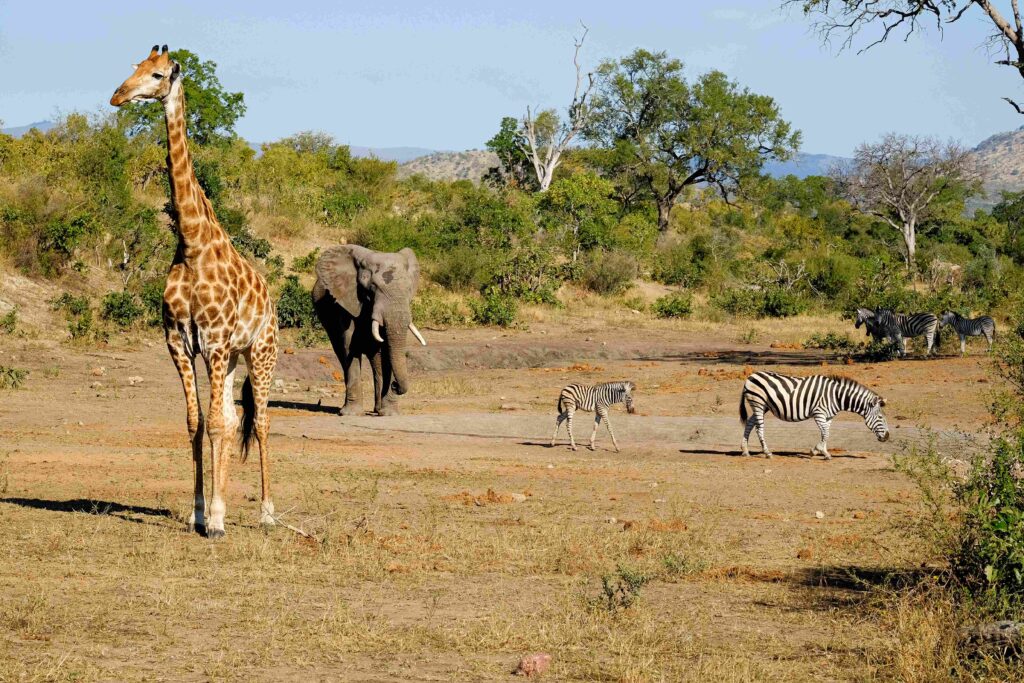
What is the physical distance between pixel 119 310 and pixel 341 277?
8685mm

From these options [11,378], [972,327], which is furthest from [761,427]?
[972,327]

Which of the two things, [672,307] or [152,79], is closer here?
[152,79]

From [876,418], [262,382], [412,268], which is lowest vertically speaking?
[876,418]

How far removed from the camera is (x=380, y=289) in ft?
64.2

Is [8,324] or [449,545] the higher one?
[8,324]

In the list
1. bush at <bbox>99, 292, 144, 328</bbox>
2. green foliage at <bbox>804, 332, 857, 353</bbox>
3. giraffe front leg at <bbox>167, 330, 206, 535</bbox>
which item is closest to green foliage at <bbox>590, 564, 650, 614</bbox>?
giraffe front leg at <bbox>167, 330, 206, 535</bbox>

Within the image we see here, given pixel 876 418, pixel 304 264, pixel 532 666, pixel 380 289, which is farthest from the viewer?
pixel 304 264

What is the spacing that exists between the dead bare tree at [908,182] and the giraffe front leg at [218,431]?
47.4m

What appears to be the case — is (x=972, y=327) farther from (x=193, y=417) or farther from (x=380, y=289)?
(x=193, y=417)

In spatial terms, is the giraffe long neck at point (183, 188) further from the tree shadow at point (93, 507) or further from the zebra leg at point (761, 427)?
the zebra leg at point (761, 427)

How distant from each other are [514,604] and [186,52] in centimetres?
4972

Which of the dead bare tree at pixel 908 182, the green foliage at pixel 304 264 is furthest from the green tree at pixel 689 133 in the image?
the green foliage at pixel 304 264

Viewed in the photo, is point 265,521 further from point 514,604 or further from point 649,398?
point 649,398

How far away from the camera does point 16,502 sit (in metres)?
11.8
